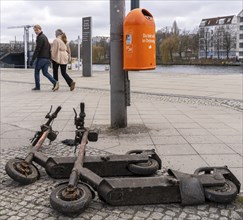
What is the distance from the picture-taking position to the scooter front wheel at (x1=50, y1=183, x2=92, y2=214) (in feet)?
8.73

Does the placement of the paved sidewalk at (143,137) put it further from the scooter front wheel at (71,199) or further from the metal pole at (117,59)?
the metal pole at (117,59)

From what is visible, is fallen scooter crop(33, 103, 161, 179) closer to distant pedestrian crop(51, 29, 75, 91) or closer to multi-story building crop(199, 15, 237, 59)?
distant pedestrian crop(51, 29, 75, 91)

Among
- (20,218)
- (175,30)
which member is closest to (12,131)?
(20,218)

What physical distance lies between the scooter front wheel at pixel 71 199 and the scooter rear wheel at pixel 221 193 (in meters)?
0.97

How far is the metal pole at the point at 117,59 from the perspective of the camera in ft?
17.8

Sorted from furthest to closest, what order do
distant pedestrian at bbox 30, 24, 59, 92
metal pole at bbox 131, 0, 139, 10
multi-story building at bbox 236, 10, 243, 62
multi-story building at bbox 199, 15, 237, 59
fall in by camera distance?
multi-story building at bbox 236, 10, 243, 62 → multi-story building at bbox 199, 15, 237, 59 → distant pedestrian at bbox 30, 24, 59, 92 → metal pole at bbox 131, 0, 139, 10

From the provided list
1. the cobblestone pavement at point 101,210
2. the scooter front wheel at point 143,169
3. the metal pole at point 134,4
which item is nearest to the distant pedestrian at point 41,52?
the metal pole at point 134,4

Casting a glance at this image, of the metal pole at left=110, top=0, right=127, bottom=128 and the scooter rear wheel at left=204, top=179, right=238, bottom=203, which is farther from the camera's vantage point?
the metal pole at left=110, top=0, right=127, bottom=128

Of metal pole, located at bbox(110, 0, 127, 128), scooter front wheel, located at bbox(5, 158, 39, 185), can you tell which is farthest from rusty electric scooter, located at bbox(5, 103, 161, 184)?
metal pole, located at bbox(110, 0, 127, 128)

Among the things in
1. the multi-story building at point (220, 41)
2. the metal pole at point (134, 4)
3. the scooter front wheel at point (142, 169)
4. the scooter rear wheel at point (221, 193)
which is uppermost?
the multi-story building at point (220, 41)

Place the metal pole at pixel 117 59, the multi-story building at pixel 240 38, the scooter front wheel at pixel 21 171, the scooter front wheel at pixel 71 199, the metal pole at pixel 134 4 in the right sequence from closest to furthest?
1. the scooter front wheel at pixel 71 199
2. the scooter front wheel at pixel 21 171
3. the metal pole at pixel 117 59
4. the metal pole at pixel 134 4
5. the multi-story building at pixel 240 38

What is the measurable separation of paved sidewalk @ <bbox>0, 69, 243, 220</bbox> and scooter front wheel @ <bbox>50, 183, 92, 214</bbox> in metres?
0.13

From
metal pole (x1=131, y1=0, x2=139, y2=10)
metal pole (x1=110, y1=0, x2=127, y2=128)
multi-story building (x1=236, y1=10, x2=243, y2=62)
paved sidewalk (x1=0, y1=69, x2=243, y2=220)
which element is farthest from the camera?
multi-story building (x1=236, y1=10, x2=243, y2=62)

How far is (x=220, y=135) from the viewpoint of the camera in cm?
547
